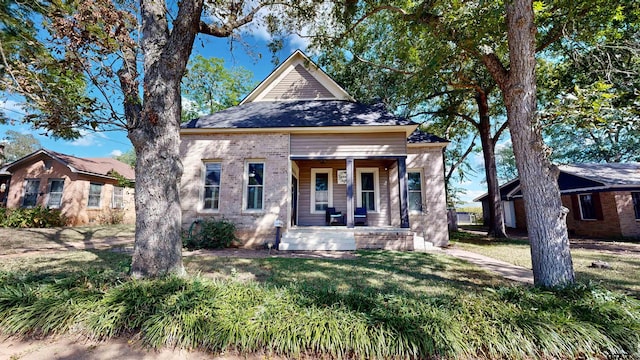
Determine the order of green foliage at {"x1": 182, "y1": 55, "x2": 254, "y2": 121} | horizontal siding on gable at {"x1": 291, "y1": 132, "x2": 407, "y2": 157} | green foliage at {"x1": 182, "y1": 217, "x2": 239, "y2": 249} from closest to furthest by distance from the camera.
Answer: green foliage at {"x1": 182, "y1": 217, "x2": 239, "y2": 249} → horizontal siding on gable at {"x1": 291, "y1": 132, "x2": 407, "y2": 157} → green foliage at {"x1": 182, "y1": 55, "x2": 254, "y2": 121}

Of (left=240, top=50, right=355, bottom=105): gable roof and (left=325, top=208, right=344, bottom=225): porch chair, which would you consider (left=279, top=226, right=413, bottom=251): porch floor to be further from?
(left=240, top=50, right=355, bottom=105): gable roof

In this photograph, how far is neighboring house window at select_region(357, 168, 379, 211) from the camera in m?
11.7

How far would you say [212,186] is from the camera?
32.6 feet

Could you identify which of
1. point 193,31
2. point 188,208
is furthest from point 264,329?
point 188,208

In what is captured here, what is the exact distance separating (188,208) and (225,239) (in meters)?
2.10

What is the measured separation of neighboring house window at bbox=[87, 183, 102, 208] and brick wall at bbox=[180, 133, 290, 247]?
1135 cm

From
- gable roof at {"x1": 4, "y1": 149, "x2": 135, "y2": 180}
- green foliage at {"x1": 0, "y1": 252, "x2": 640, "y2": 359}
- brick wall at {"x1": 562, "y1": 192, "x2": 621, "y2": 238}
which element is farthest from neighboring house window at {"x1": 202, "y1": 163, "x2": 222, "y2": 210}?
brick wall at {"x1": 562, "y1": 192, "x2": 621, "y2": 238}

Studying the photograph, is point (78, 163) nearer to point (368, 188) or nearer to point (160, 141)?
point (160, 141)

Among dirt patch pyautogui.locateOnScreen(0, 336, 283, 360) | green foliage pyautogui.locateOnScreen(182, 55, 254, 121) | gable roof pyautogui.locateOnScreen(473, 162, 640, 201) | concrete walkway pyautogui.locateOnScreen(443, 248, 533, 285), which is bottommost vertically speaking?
dirt patch pyautogui.locateOnScreen(0, 336, 283, 360)

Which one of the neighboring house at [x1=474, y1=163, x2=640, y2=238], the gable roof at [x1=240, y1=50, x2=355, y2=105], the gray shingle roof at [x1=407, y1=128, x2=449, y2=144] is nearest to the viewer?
the gray shingle roof at [x1=407, y1=128, x2=449, y2=144]

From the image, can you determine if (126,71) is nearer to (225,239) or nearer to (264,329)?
(264,329)

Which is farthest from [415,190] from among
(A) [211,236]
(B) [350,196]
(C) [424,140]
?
(A) [211,236]

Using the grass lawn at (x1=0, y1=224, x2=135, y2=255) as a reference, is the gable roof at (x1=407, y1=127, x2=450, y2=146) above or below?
above

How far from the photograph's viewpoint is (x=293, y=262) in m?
6.77
